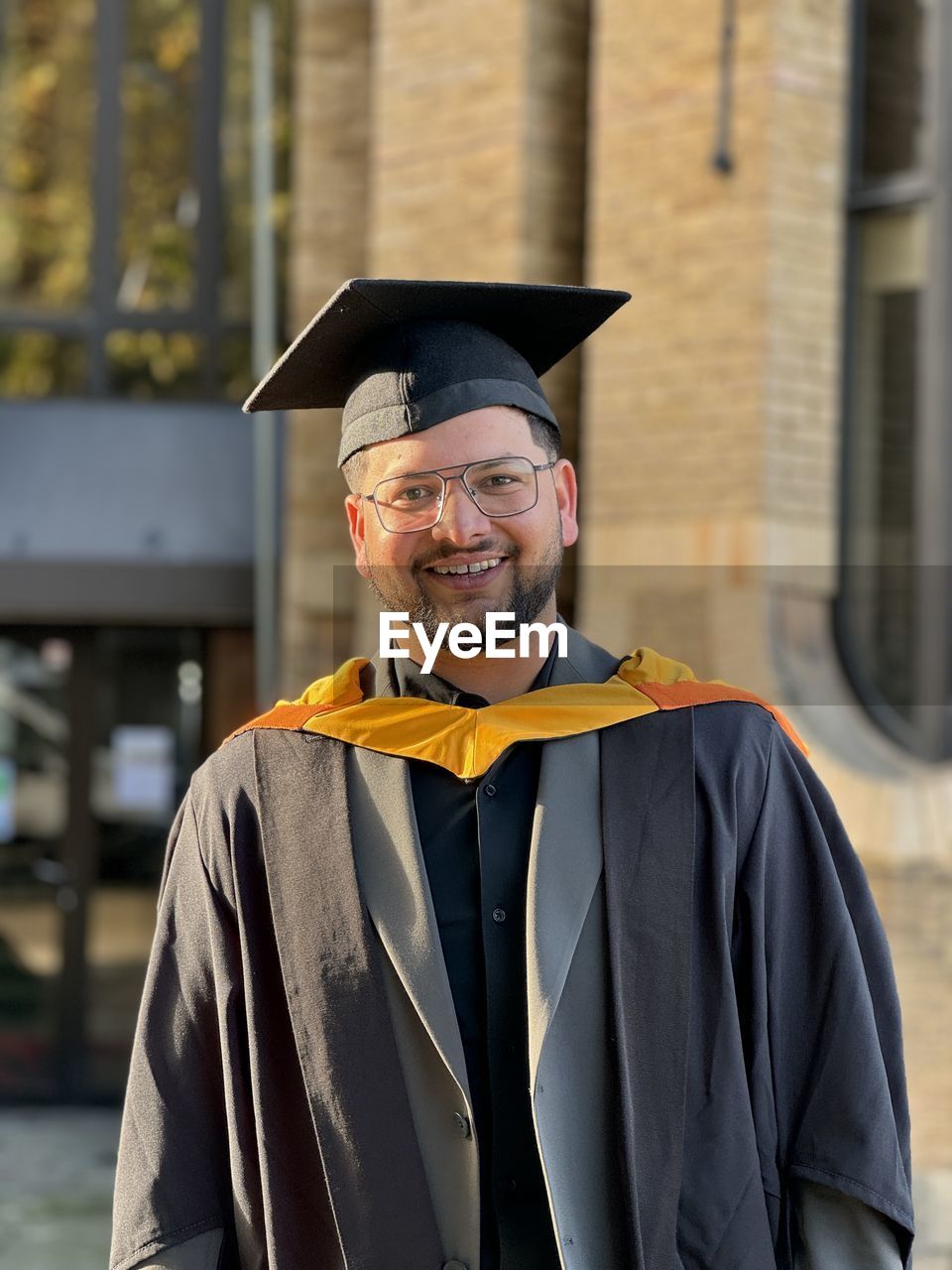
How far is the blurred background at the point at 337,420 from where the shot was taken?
5691 mm

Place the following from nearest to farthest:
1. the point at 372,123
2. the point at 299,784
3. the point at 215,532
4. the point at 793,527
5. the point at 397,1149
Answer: the point at 397,1149 < the point at 299,784 < the point at 793,527 < the point at 372,123 < the point at 215,532

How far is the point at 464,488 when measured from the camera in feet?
6.75

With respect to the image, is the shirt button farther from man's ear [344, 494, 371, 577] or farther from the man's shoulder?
man's ear [344, 494, 371, 577]

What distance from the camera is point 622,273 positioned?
19.8 ft

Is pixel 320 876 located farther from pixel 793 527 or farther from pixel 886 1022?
pixel 793 527

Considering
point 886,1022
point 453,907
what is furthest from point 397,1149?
point 886,1022

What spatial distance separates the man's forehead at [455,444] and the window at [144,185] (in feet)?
23.1

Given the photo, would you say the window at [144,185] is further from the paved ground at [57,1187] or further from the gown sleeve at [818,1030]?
A: the gown sleeve at [818,1030]

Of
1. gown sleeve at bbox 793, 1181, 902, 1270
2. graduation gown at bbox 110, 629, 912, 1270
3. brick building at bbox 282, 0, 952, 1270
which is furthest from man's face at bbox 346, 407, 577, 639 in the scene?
brick building at bbox 282, 0, 952, 1270

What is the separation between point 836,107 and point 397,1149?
478 centimetres

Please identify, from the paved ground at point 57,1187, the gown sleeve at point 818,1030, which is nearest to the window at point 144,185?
the paved ground at point 57,1187

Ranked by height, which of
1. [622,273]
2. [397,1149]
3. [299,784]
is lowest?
[397,1149]

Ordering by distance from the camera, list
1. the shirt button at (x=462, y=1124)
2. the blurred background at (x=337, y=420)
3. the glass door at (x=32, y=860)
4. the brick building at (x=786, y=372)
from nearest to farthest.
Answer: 1. the shirt button at (x=462, y=1124)
2. the brick building at (x=786, y=372)
3. the blurred background at (x=337, y=420)
4. the glass door at (x=32, y=860)

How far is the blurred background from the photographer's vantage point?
224 inches
